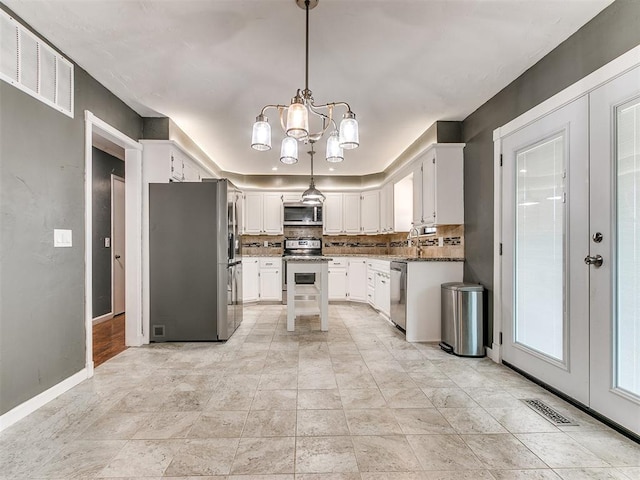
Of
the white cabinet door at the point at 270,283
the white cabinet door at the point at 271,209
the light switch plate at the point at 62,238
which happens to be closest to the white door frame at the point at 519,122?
the light switch plate at the point at 62,238

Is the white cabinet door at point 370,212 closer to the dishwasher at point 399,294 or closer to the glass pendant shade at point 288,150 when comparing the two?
the dishwasher at point 399,294

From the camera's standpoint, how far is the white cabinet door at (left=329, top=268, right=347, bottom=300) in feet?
21.1

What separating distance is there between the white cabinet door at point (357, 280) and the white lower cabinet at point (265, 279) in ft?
4.35

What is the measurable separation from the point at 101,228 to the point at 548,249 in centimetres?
541

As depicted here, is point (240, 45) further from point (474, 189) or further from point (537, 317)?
point (537, 317)

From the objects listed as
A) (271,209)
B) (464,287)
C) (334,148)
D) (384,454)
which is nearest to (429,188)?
(464,287)

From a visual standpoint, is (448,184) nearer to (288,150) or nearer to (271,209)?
(288,150)

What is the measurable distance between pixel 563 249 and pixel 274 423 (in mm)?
2250

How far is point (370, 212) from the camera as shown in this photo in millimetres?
6605

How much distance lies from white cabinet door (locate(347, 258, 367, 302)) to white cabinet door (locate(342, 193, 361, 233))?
2.36ft

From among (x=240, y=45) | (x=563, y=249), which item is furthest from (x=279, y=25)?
(x=563, y=249)

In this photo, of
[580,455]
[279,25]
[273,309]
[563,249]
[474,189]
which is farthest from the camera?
[273,309]

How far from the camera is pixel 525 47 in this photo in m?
2.42

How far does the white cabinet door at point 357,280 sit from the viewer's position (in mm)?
6297
